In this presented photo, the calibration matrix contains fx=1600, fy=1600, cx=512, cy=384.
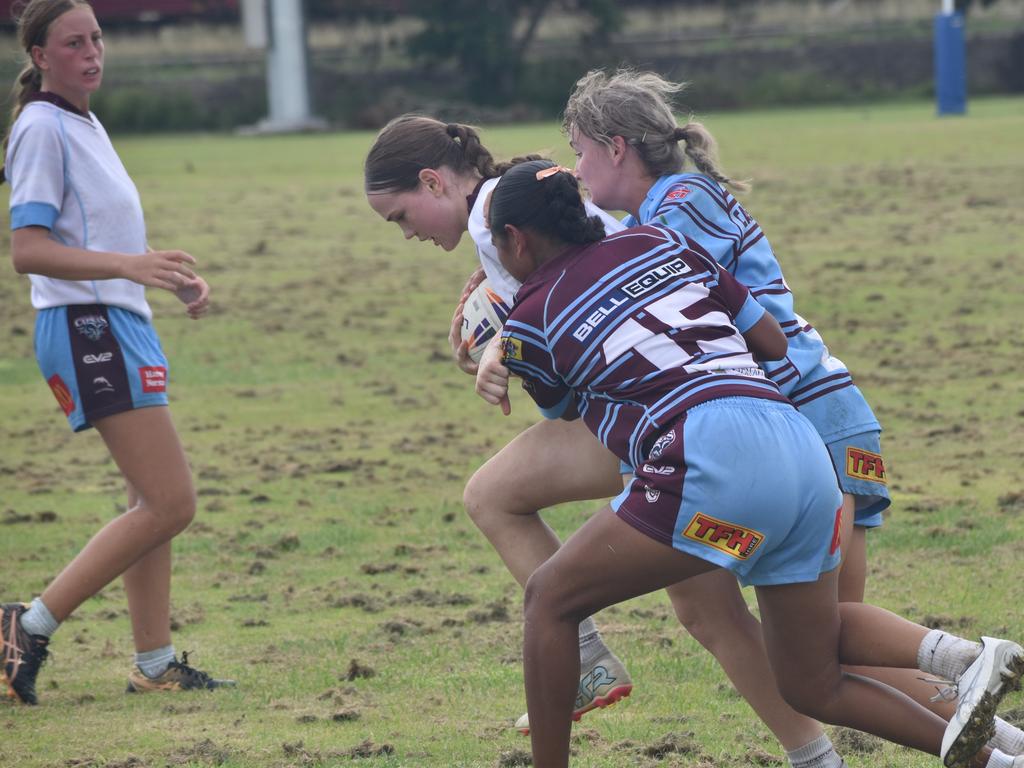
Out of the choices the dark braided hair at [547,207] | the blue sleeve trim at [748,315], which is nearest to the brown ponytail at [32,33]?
the dark braided hair at [547,207]

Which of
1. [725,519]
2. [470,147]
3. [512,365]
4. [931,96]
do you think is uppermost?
[470,147]

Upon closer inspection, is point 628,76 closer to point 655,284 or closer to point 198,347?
point 655,284

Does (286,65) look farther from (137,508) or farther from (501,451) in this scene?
(501,451)

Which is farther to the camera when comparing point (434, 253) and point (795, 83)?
point (795, 83)

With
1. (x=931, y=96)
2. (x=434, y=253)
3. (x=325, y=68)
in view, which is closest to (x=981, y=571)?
(x=434, y=253)

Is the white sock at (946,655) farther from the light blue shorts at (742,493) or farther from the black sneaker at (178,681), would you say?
the black sneaker at (178,681)

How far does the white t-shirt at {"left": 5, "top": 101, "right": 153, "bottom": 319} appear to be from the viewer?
5.26 meters

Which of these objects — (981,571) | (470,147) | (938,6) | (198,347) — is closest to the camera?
(470,147)

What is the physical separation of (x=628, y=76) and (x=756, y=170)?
66.3ft

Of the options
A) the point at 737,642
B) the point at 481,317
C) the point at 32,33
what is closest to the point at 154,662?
the point at 481,317

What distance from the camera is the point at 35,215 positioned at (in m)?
5.23

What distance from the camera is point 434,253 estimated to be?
1812cm

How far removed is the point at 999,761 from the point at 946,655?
0.32 meters

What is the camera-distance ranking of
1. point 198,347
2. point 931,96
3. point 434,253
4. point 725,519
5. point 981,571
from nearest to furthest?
point 725,519
point 981,571
point 198,347
point 434,253
point 931,96
